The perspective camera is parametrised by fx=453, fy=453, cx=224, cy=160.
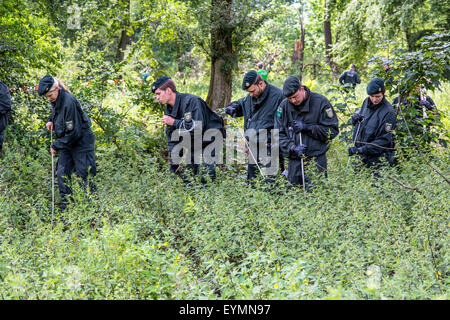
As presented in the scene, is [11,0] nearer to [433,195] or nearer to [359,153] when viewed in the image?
[359,153]

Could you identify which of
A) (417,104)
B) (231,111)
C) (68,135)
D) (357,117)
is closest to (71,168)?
(68,135)

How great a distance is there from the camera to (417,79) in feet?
23.1

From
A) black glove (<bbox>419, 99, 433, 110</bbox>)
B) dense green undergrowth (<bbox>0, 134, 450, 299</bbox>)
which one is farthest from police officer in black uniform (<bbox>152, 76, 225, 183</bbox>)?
black glove (<bbox>419, 99, 433, 110</bbox>)

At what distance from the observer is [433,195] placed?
4.88 metres

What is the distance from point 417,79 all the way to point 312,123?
2.18m

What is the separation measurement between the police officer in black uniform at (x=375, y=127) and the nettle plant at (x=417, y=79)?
29 centimetres

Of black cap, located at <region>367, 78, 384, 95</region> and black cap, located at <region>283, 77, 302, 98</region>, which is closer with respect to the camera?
black cap, located at <region>283, 77, 302, 98</region>

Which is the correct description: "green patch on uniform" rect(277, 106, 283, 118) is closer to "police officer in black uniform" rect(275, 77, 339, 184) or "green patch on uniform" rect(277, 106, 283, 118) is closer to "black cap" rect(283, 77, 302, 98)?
"police officer in black uniform" rect(275, 77, 339, 184)

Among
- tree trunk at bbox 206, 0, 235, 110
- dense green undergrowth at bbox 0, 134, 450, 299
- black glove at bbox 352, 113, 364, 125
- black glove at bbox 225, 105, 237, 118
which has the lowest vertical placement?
dense green undergrowth at bbox 0, 134, 450, 299

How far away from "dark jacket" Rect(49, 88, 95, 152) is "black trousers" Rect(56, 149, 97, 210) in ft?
0.33

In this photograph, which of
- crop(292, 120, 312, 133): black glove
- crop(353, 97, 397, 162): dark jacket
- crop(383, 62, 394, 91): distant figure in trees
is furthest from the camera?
crop(383, 62, 394, 91): distant figure in trees

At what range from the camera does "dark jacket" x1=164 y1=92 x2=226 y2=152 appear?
6.46 metres

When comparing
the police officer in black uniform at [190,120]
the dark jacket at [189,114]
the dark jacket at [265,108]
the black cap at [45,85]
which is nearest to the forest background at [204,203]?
the police officer in black uniform at [190,120]

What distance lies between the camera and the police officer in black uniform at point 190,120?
6.47 meters
